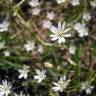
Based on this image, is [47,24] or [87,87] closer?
[87,87]

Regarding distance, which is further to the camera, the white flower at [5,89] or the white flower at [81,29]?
the white flower at [81,29]

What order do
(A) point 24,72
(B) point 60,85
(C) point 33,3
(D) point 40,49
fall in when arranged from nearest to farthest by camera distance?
(B) point 60,85 → (A) point 24,72 → (D) point 40,49 → (C) point 33,3

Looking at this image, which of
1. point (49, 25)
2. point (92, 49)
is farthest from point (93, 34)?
point (49, 25)

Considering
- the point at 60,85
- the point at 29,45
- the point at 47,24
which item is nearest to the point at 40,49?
the point at 29,45

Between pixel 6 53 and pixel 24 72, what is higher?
pixel 6 53

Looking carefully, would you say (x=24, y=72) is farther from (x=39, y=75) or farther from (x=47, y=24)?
(x=47, y=24)

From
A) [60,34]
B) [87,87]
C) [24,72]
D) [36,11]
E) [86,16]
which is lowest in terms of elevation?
[87,87]

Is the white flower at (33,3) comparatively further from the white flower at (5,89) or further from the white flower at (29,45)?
the white flower at (5,89)

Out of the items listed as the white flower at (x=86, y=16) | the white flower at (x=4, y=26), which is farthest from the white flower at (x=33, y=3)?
the white flower at (x=86, y=16)

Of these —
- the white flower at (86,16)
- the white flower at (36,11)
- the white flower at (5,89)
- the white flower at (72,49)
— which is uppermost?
the white flower at (36,11)

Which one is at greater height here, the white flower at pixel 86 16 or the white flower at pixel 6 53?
the white flower at pixel 86 16
